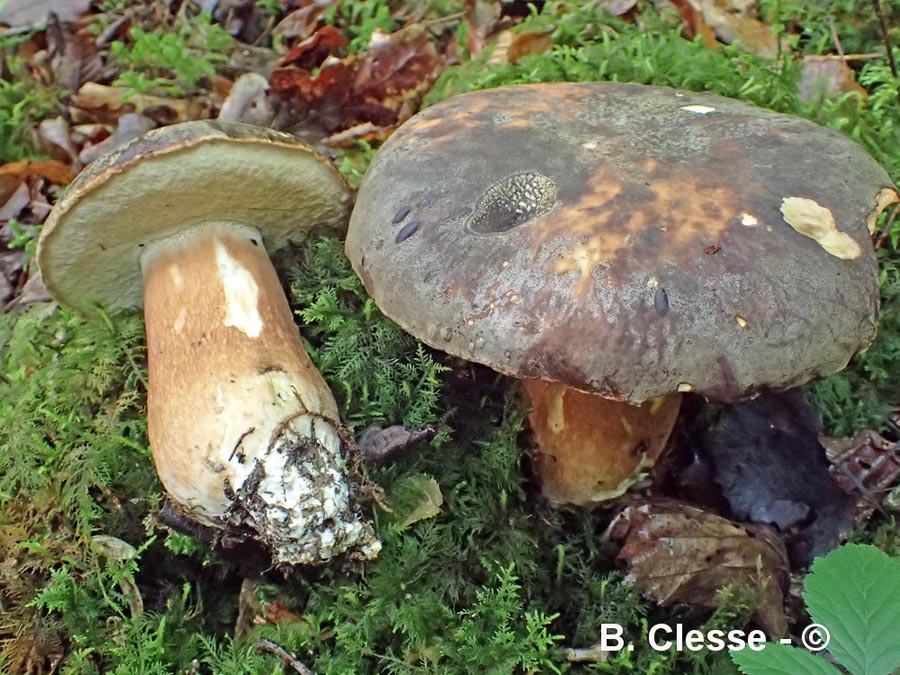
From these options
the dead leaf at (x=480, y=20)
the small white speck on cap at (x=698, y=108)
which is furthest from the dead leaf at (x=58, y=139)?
the small white speck on cap at (x=698, y=108)

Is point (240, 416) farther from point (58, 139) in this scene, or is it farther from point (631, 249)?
point (58, 139)

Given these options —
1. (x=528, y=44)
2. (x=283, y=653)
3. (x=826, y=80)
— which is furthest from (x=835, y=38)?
(x=283, y=653)

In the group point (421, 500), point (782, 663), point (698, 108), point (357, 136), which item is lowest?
point (421, 500)

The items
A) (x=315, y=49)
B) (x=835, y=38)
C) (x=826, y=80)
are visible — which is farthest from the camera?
(x=315, y=49)

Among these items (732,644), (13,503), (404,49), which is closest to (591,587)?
(732,644)

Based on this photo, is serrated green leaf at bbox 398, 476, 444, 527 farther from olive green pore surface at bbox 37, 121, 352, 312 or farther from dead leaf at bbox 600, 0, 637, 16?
dead leaf at bbox 600, 0, 637, 16
